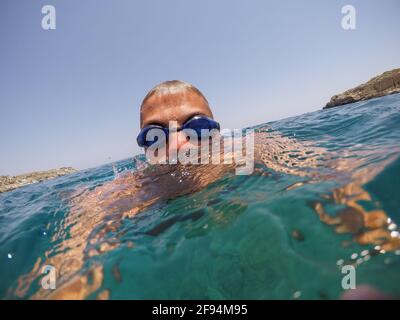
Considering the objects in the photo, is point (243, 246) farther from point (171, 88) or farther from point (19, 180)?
point (19, 180)

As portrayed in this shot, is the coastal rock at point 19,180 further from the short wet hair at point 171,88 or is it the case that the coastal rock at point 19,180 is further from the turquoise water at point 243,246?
the turquoise water at point 243,246

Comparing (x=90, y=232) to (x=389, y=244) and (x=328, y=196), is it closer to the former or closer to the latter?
(x=328, y=196)

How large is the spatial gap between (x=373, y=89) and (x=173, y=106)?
3203 cm

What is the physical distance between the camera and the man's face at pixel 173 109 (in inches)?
182

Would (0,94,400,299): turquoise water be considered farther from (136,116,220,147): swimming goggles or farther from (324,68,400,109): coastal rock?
(324,68,400,109): coastal rock

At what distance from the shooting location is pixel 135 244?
225 centimetres

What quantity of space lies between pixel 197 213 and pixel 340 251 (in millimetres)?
1314

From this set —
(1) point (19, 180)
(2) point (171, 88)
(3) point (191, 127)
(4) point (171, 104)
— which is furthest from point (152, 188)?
(1) point (19, 180)

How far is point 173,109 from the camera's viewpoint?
470cm

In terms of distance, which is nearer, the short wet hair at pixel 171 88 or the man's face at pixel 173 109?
the man's face at pixel 173 109

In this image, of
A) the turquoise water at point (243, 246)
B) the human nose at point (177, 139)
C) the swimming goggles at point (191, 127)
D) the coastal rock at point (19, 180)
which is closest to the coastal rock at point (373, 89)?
the swimming goggles at point (191, 127)

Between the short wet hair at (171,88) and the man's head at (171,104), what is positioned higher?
the short wet hair at (171,88)

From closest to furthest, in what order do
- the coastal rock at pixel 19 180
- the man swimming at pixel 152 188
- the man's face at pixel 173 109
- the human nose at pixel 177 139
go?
the man swimming at pixel 152 188
the human nose at pixel 177 139
the man's face at pixel 173 109
the coastal rock at pixel 19 180
